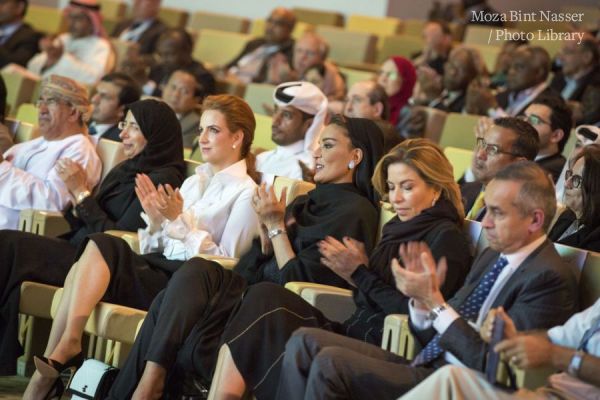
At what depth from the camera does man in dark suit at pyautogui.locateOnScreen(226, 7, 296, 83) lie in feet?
29.1

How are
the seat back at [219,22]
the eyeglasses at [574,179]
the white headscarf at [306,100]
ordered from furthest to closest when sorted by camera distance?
1. the seat back at [219,22]
2. the white headscarf at [306,100]
3. the eyeglasses at [574,179]

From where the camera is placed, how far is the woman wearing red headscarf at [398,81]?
7.36 meters

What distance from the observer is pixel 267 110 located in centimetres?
726

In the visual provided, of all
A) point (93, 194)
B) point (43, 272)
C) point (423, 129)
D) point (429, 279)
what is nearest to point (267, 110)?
point (423, 129)

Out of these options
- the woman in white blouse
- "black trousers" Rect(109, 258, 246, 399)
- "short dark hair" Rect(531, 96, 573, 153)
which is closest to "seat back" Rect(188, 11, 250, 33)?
"short dark hair" Rect(531, 96, 573, 153)

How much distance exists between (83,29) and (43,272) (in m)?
4.78

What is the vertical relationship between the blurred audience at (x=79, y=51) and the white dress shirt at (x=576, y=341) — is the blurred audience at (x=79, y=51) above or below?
above

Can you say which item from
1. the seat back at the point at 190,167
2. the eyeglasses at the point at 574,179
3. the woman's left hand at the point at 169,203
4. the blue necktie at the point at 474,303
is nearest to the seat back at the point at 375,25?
the seat back at the point at 190,167

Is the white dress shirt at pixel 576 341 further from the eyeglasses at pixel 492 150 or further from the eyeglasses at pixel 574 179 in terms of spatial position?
the eyeglasses at pixel 492 150

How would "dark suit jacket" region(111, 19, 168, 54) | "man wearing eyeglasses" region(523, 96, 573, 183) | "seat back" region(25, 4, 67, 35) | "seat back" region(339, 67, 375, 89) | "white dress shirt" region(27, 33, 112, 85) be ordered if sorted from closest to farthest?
"man wearing eyeglasses" region(523, 96, 573, 183)
"seat back" region(339, 67, 375, 89)
"white dress shirt" region(27, 33, 112, 85)
"dark suit jacket" region(111, 19, 168, 54)
"seat back" region(25, 4, 67, 35)

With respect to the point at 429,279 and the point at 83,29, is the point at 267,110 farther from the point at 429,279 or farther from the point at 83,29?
the point at 429,279

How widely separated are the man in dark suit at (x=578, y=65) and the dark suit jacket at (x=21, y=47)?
401cm

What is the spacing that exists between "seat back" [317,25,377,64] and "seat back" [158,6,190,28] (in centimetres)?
Answer: 192

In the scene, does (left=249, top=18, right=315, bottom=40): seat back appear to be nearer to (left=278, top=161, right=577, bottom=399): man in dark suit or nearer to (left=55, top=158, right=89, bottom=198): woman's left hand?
(left=55, top=158, right=89, bottom=198): woman's left hand
